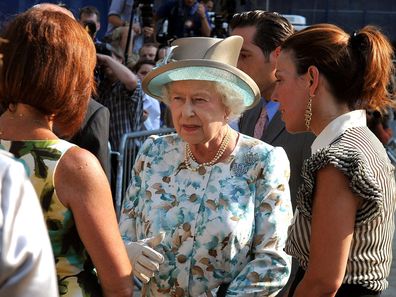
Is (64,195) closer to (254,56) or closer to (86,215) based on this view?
(86,215)

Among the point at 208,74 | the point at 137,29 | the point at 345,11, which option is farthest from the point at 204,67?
the point at 345,11

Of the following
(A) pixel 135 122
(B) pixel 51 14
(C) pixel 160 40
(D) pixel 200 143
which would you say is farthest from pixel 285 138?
(C) pixel 160 40

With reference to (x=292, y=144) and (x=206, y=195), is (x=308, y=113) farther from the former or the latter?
(x=292, y=144)

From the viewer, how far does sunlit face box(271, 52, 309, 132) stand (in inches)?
129

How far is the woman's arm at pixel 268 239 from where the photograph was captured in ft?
11.2

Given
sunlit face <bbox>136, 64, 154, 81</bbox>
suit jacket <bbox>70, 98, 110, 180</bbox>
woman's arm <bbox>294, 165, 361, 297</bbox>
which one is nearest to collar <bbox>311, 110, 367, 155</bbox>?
woman's arm <bbox>294, 165, 361, 297</bbox>

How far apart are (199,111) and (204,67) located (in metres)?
0.17

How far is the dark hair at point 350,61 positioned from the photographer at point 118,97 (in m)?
3.96

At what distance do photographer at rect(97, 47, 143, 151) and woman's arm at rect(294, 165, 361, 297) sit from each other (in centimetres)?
433

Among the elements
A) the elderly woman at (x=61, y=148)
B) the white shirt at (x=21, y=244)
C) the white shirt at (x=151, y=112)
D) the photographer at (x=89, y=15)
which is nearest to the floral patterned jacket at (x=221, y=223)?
the elderly woman at (x=61, y=148)

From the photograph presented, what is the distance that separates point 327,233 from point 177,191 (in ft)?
2.72

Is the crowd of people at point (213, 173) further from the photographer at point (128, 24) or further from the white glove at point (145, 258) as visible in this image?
the photographer at point (128, 24)

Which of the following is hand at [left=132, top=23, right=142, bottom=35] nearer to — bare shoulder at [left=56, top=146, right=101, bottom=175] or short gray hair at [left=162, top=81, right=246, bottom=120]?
short gray hair at [left=162, top=81, right=246, bottom=120]

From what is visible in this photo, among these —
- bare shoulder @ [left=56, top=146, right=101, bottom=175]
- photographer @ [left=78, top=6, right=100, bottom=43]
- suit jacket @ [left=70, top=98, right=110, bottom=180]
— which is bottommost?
photographer @ [left=78, top=6, right=100, bottom=43]
